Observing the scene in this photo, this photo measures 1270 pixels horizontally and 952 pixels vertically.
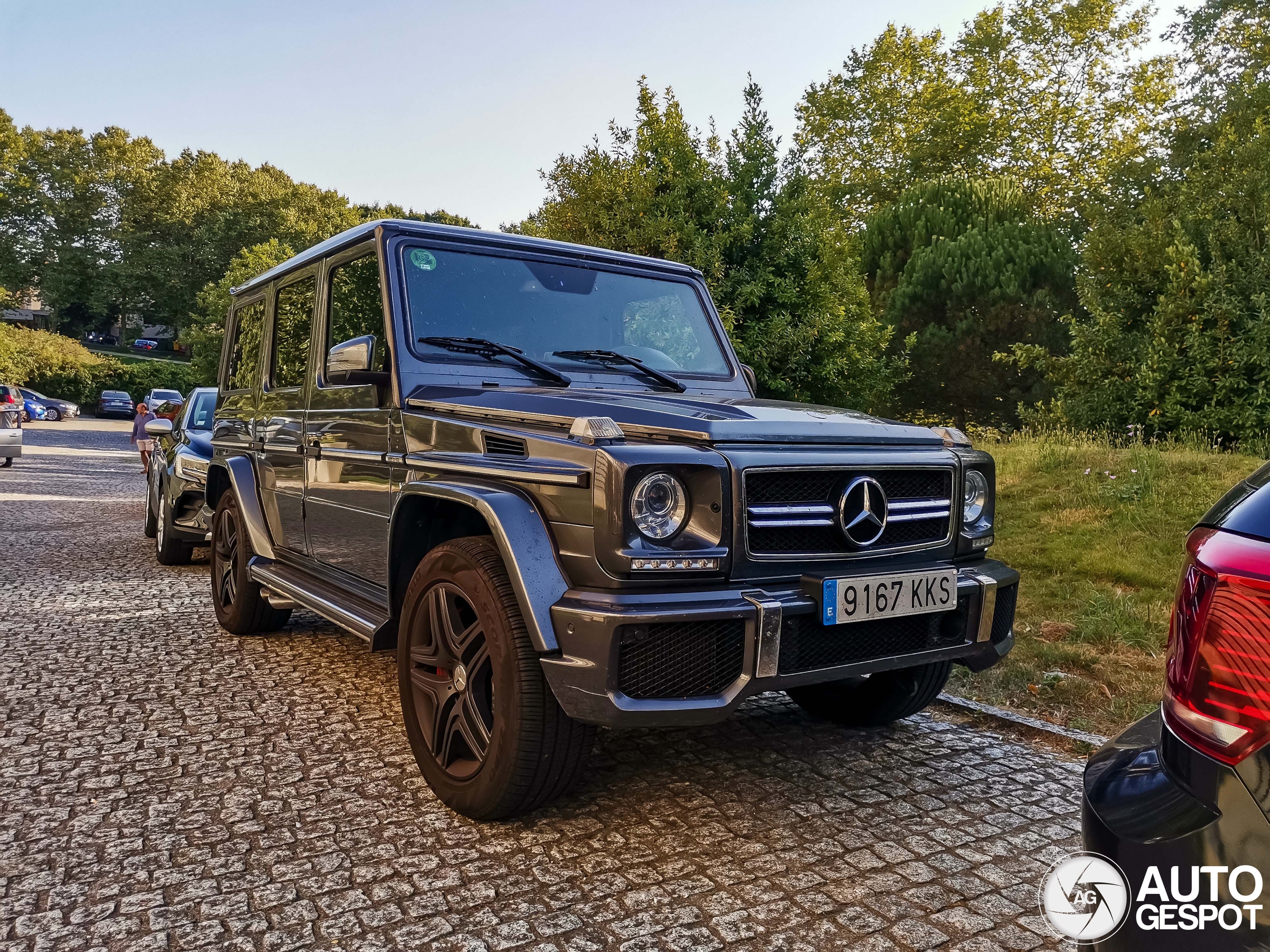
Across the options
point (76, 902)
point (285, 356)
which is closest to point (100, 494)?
point (285, 356)

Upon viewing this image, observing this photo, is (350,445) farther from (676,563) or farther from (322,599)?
(676,563)

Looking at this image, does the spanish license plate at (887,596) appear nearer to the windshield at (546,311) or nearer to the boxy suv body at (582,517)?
the boxy suv body at (582,517)

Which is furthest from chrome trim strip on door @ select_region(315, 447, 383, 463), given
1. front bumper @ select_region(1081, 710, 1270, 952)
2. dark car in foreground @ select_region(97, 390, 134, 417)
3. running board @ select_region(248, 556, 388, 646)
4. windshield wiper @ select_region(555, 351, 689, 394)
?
dark car in foreground @ select_region(97, 390, 134, 417)

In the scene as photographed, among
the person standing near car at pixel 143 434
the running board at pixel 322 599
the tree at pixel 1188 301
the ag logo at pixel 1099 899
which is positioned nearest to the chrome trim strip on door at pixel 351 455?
the running board at pixel 322 599

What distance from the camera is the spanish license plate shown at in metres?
2.91

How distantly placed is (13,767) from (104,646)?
2.05m

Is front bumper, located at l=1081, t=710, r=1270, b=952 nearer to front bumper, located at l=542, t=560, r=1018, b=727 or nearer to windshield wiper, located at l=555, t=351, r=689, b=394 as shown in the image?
front bumper, located at l=542, t=560, r=1018, b=727

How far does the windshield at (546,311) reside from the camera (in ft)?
13.1

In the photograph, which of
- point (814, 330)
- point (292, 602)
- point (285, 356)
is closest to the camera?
point (292, 602)

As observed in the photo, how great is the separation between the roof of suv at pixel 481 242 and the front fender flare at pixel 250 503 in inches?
51.8

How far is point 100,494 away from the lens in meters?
15.1

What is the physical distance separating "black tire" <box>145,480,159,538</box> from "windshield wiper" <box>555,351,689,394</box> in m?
7.37

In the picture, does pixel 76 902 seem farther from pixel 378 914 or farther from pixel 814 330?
pixel 814 330

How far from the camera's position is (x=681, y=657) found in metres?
2.71
